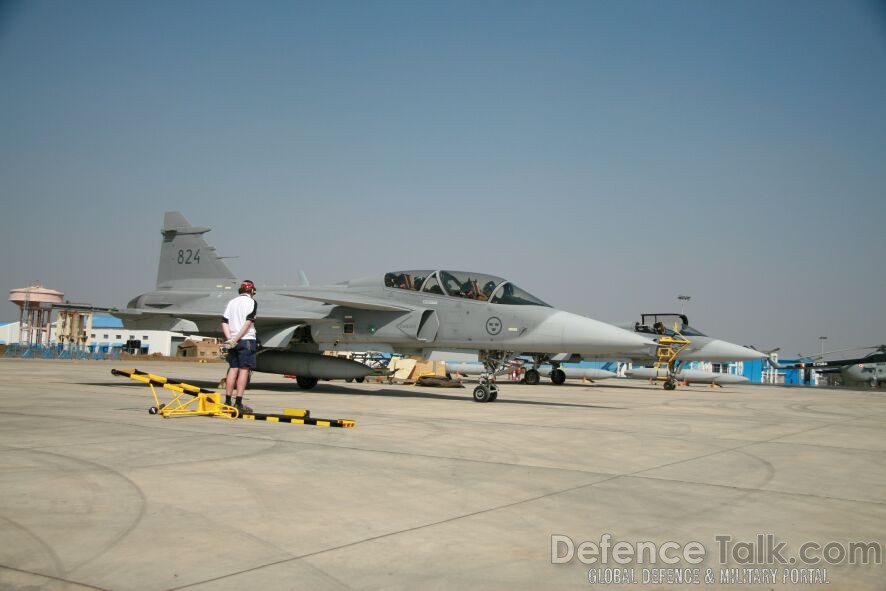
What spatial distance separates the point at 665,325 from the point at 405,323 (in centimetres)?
1737

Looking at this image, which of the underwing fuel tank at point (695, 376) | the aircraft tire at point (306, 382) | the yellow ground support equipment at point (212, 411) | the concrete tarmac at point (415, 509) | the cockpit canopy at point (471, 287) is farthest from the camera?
the underwing fuel tank at point (695, 376)

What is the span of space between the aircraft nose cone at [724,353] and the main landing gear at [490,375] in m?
16.7

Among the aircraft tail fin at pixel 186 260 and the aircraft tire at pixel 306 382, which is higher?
the aircraft tail fin at pixel 186 260

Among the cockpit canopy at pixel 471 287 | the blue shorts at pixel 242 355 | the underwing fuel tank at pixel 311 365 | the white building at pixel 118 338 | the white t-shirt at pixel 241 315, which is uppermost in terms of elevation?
the cockpit canopy at pixel 471 287

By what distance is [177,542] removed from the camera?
11.3ft

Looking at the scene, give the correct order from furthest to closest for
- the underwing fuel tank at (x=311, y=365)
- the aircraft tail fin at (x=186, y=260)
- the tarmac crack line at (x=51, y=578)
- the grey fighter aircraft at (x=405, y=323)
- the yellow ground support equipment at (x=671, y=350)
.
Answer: the yellow ground support equipment at (x=671, y=350) < the aircraft tail fin at (x=186, y=260) < the underwing fuel tank at (x=311, y=365) < the grey fighter aircraft at (x=405, y=323) < the tarmac crack line at (x=51, y=578)

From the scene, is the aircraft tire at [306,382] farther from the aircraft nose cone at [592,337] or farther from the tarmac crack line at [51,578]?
the tarmac crack line at [51,578]

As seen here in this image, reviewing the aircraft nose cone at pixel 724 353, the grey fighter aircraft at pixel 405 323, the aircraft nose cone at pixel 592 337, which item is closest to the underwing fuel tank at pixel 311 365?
the grey fighter aircraft at pixel 405 323

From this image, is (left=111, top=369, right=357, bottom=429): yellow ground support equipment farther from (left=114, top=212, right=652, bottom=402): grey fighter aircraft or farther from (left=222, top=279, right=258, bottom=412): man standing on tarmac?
(left=114, top=212, right=652, bottom=402): grey fighter aircraft

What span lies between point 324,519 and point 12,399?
9.11 meters

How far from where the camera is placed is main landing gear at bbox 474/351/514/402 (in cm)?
1380

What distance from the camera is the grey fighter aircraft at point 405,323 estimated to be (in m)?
13.2

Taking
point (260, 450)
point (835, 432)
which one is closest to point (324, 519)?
point (260, 450)

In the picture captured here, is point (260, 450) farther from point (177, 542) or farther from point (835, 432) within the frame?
point (835, 432)
